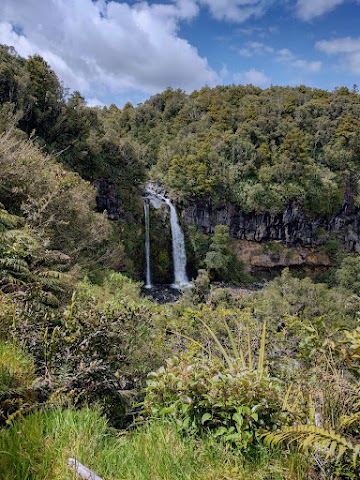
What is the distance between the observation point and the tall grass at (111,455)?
4.59ft

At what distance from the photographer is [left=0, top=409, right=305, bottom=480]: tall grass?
140 cm

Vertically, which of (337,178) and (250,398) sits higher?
(337,178)

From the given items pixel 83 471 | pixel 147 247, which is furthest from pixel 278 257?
pixel 83 471

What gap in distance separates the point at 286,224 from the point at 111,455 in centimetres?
3023

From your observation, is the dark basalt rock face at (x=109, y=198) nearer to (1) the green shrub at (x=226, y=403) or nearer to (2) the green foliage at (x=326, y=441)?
(1) the green shrub at (x=226, y=403)

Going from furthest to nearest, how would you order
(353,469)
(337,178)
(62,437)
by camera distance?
(337,178)
(62,437)
(353,469)

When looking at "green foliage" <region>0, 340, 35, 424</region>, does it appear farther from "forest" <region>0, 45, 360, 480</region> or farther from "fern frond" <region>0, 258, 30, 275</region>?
"fern frond" <region>0, 258, 30, 275</region>

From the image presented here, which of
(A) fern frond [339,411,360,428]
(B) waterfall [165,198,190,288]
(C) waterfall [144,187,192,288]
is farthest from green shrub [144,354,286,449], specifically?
(B) waterfall [165,198,190,288]

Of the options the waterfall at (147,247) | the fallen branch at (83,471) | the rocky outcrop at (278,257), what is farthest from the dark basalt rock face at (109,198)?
the fallen branch at (83,471)

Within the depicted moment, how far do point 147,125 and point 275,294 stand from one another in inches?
1191

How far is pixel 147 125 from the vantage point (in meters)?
40.3

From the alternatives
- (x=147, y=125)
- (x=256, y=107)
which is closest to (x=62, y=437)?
(x=256, y=107)

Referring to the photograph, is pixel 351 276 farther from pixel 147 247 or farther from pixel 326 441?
pixel 326 441

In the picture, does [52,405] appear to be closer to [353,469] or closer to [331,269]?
[353,469]
